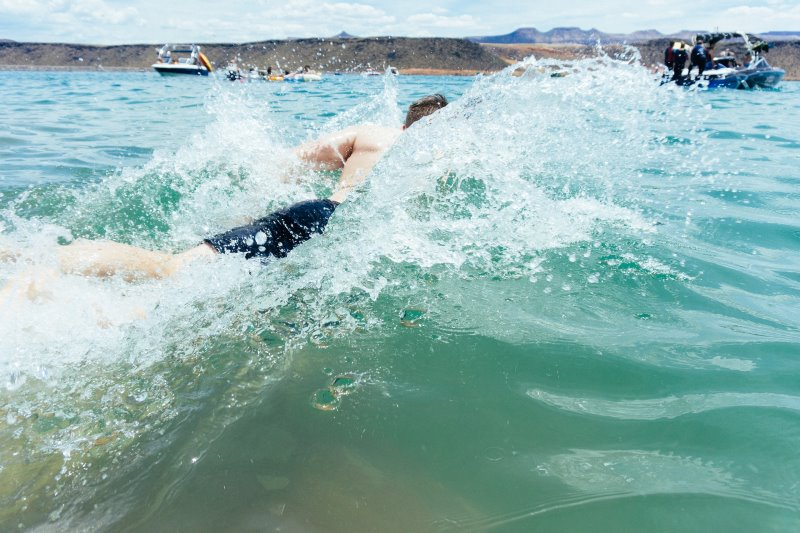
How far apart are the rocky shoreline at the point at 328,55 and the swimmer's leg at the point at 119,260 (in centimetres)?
6584

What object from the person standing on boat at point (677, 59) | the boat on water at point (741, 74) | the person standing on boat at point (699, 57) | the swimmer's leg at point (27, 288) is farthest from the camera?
the boat on water at point (741, 74)

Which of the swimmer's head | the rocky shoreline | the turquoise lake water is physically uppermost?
the rocky shoreline

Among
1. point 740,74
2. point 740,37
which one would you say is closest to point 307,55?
point 740,37

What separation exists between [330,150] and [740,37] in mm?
26586

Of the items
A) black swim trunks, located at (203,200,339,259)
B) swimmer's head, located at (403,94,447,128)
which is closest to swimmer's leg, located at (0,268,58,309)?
black swim trunks, located at (203,200,339,259)

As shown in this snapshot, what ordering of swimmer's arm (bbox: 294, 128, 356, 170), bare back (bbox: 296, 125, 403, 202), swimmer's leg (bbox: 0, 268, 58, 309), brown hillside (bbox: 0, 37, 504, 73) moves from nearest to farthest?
swimmer's leg (bbox: 0, 268, 58, 309) < bare back (bbox: 296, 125, 403, 202) < swimmer's arm (bbox: 294, 128, 356, 170) < brown hillside (bbox: 0, 37, 504, 73)

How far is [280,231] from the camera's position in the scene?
328 cm

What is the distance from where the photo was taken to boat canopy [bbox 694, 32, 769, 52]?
71.8 feet

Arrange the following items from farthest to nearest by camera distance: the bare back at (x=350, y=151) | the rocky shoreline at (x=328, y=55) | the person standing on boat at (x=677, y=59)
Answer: the rocky shoreline at (x=328, y=55)
the person standing on boat at (x=677, y=59)
the bare back at (x=350, y=151)

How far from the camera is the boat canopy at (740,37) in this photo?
21.9 m

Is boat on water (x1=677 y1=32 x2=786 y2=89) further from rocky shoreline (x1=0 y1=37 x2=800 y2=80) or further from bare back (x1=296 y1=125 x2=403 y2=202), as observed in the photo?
rocky shoreline (x1=0 y1=37 x2=800 y2=80)

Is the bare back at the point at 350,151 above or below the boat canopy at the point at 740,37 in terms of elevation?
below

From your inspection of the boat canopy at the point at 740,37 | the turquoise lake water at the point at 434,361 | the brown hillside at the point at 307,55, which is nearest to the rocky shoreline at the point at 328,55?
the brown hillside at the point at 307,55

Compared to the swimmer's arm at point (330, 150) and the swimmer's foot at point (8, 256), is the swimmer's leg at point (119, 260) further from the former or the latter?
the swimmer's arm at point (330, 150)
